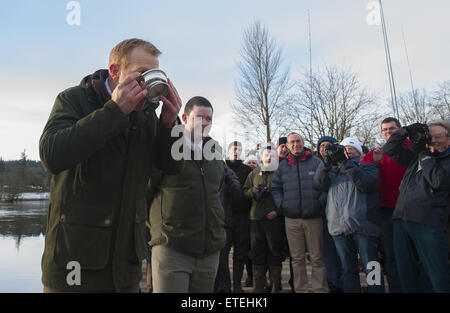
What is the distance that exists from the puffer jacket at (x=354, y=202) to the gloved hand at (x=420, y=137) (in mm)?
611

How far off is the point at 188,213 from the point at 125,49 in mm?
1128

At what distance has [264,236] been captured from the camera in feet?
15.7

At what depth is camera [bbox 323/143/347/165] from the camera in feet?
13.2

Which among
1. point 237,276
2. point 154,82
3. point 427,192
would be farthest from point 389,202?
point 154,82

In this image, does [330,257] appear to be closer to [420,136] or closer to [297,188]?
[297,188]

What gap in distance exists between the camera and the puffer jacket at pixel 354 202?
3.83 metres

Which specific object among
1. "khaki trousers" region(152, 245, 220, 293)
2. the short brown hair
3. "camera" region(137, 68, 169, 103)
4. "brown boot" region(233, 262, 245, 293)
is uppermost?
the short brown hair

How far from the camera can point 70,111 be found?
1330 millimetres

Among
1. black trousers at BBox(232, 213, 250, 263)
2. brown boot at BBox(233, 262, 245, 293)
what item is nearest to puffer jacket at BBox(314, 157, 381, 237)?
black trousers at BBox(232, 213, 250, 263)

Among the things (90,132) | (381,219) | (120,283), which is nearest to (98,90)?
(90,132)

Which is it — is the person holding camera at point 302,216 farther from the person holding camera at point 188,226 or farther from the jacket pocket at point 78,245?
the jacket pocket at point 78,245

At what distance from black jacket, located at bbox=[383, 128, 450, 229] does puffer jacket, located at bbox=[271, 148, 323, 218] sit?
110 cm

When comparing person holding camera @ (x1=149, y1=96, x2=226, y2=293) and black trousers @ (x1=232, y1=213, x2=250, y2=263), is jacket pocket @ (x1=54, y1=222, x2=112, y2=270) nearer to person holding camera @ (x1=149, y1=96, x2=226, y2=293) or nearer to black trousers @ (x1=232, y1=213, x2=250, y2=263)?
person holding camera @ (x1=149, y1=96, x2=226, y2=293)

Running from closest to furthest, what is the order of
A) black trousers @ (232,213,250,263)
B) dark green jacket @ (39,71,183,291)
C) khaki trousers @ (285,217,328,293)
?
dark green jacket @ (39,71,183,291)
khaki trousers @ (285,217,328,293)
black trousers @ (232,213,250,263)
